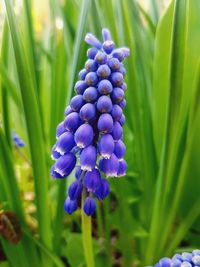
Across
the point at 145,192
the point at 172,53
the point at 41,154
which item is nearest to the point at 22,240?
the point at 41,154

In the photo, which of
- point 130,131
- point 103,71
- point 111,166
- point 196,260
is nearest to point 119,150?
point 111,166

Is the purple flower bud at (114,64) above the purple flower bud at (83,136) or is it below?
above

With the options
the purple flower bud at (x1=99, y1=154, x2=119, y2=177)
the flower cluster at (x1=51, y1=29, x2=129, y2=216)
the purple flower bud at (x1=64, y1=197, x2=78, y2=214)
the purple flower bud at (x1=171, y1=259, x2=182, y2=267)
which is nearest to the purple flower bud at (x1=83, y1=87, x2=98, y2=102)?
the flower cluster at (x1=51, y1=29, x2=129, y2=216)

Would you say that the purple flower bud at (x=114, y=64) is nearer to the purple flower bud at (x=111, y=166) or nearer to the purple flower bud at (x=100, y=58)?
the purple flower bud at (x=100, y=58)

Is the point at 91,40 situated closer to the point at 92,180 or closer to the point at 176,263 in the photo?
the point at 92,180

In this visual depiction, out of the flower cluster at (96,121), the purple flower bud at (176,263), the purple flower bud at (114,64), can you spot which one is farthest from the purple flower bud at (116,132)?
the purple flower bud at (176,263)

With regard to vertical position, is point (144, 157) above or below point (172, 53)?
below

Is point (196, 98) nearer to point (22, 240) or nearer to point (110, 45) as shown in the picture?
point (110, 45)

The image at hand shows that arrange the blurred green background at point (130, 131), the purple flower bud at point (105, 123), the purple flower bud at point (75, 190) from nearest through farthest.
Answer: the purple flower bud at point (105, 123) < the purple flower bud at point (75, 190) < the blurred green background at point (130, 131)
